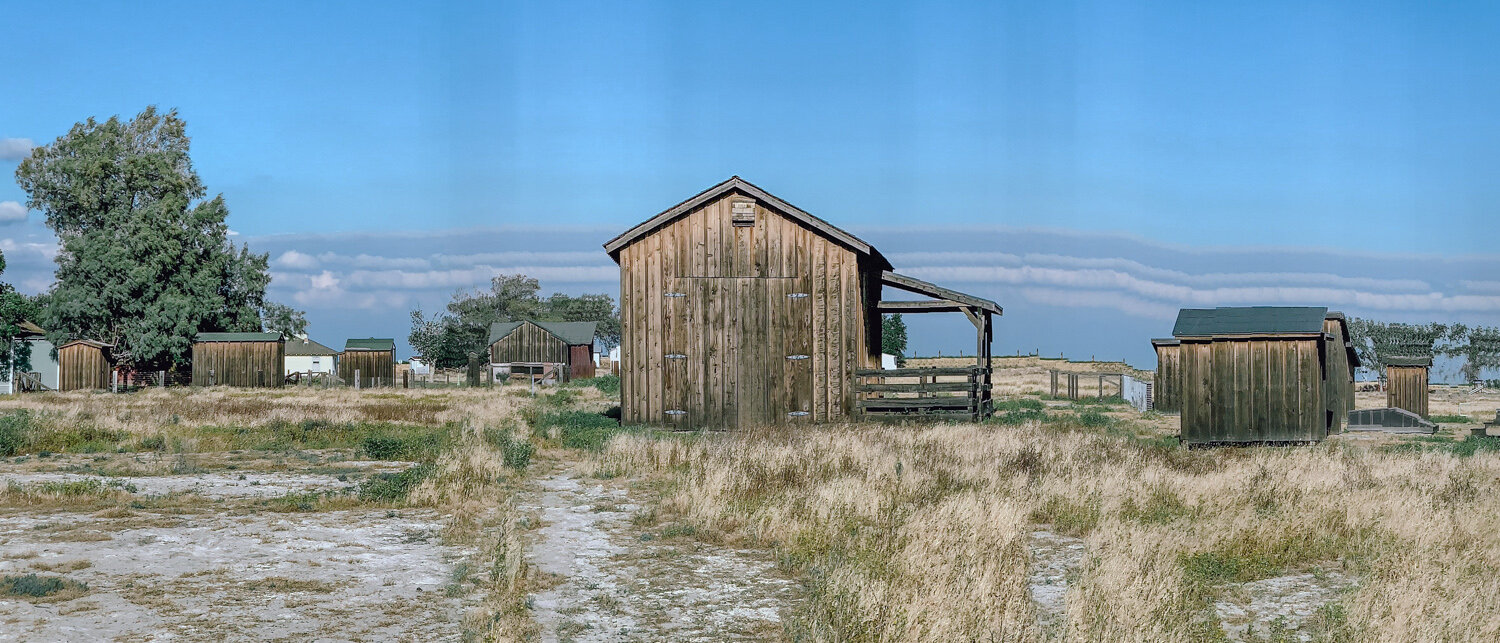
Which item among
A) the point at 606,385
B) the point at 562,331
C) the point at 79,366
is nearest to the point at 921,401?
the point at 606,385

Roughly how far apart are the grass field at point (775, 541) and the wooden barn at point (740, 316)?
5366 millimetres

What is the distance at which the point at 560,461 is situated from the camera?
20.5m

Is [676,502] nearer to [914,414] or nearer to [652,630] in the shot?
[652,630]

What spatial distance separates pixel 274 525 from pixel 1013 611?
8.57m

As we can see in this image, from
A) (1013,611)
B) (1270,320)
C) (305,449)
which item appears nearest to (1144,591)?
(1013,611)

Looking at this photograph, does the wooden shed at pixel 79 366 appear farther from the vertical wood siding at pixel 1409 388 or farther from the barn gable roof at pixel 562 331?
the vertical wood siding at pixel 1409 388

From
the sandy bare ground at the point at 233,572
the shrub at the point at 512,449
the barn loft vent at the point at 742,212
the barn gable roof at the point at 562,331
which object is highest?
the barn loft vent at the point at 742,212

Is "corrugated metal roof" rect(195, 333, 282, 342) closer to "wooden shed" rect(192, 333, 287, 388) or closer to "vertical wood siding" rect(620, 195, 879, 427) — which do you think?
"wooden shed" rect(192, 333, 287, 388)

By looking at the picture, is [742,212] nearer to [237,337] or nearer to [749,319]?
[749,319]

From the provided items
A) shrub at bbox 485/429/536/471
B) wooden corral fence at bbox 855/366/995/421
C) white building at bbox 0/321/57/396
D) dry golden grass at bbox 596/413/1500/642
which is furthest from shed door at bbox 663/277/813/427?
white building at bbox 0/321/57/396

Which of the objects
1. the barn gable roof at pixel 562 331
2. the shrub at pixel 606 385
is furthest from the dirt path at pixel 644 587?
the barn gable roof at pixel 562 331

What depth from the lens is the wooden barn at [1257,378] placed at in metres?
23.0

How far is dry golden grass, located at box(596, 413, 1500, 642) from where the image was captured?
7.86m

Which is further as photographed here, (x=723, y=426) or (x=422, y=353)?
(x=422, y=353)
